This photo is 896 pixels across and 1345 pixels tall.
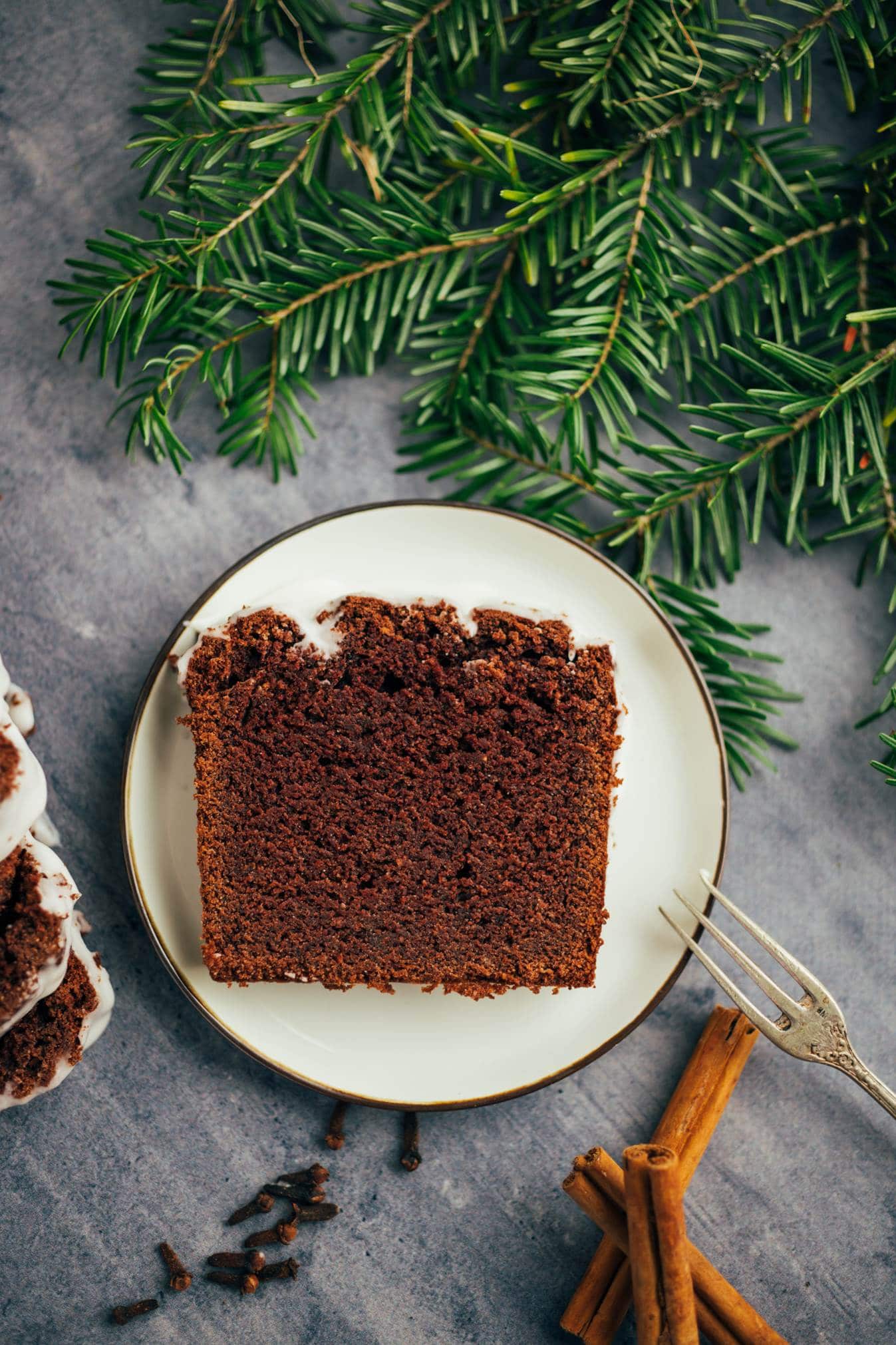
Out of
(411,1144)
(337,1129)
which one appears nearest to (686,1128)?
(411,1144)

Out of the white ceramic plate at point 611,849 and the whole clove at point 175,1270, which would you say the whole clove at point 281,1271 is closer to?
the whole clove at point 175,1270

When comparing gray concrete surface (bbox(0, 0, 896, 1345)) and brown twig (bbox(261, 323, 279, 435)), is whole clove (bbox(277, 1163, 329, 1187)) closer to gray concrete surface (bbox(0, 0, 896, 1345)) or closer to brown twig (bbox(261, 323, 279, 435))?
gray concrete surface (bbox(0, 0, 896, 1345))

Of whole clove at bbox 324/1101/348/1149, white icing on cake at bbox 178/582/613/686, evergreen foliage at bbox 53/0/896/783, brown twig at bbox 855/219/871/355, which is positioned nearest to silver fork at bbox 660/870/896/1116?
evergreen foliage at bbox 53/0/896/783

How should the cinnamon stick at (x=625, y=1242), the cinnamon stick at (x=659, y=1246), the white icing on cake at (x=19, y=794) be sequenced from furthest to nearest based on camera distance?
1. the cinnamon stick at (x=625, y=1242)
2. the cinnamon stick at (x=659, y=1246)
3. the white icing on cake at (x=19, y=794)

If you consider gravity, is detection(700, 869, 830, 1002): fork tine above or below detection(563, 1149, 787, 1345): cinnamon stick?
above

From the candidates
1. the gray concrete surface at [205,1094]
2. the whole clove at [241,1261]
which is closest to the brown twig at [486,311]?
the gray concrete surface at [205,1094]

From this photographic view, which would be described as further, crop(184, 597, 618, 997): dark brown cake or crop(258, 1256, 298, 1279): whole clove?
crop(258, 1256, 298, 1279): whole clove
